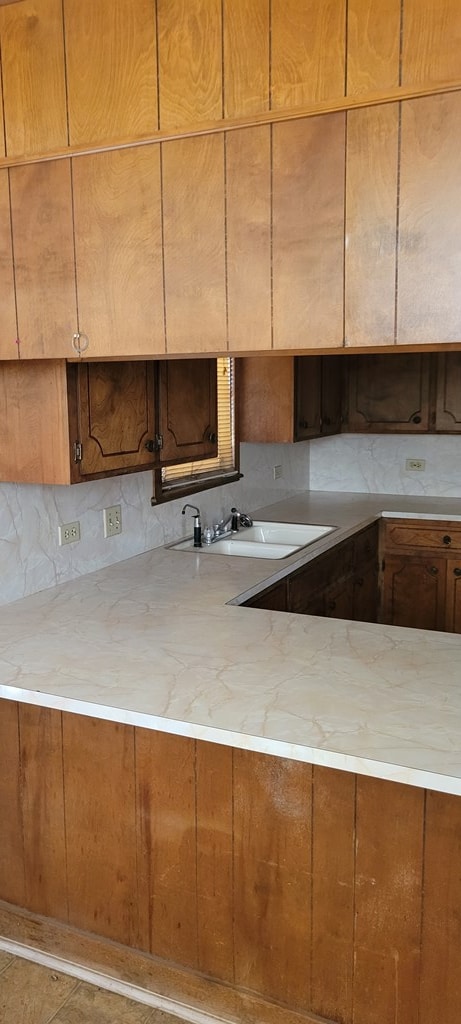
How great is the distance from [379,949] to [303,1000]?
10.4 inches

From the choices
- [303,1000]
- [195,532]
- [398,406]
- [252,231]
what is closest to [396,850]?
[303,1000]

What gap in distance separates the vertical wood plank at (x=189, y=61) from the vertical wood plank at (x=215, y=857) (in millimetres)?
1488

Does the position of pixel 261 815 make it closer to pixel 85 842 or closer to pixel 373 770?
pixel 373 770

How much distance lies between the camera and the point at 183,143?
1.83m

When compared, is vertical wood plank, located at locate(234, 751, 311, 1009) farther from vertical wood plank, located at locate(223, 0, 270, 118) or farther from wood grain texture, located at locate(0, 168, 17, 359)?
vertical wood plank, located at locate(223, 0, 270, 118)

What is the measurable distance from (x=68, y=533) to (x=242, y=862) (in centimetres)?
135

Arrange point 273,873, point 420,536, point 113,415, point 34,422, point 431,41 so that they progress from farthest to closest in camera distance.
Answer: point 420,536, point 113,415, point 34,422, point 273,873, point 431,41

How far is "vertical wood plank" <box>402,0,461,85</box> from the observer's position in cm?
153

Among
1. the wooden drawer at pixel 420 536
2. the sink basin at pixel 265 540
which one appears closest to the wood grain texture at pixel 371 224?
the sink basin at pixel 265 540

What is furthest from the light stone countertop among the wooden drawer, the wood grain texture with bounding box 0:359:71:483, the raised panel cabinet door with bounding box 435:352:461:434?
the raised panel cabinet door with bounding box 435:352:461:434

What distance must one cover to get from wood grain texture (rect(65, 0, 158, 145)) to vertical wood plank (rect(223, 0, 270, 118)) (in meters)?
0.20

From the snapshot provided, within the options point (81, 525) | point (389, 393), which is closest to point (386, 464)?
point (389, 393)

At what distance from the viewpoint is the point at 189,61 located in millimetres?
1791

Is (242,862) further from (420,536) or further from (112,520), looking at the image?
(420,536)
